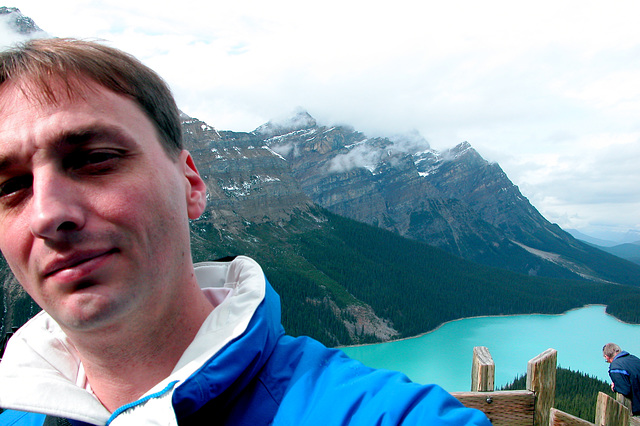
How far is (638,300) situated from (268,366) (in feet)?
542

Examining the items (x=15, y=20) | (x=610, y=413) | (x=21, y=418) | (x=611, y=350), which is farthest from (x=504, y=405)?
(x=15, y=20)

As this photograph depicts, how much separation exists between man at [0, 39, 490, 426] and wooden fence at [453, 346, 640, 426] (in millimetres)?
2543

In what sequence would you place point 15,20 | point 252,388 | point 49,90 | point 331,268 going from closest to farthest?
point 252,388, point 49,90, point 331,268, point 15,20

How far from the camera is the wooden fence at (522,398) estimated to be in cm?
375

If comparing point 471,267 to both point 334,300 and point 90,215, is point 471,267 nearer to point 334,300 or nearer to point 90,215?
point 334,300

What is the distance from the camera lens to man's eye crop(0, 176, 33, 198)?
1.85 m

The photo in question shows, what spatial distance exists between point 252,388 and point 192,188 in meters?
1.12

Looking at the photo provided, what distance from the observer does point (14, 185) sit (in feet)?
6.11

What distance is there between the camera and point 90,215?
166cm

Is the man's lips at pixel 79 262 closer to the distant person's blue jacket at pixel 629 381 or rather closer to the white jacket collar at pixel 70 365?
the white jacket collar at pixel 70 365

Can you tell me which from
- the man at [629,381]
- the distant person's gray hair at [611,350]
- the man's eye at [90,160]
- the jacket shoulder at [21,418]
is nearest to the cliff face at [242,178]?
the distant person's gray hair at [611,350]

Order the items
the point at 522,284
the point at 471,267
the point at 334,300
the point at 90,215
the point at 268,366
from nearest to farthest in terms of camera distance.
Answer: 1. the point at 90,215
2. the point at 268,366
3. the point at 334,300
4. the point at 522,284
5. the point at 471,267

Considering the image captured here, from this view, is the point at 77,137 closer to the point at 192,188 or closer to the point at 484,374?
the point at 192,188

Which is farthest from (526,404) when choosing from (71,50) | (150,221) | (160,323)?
(71,50)
